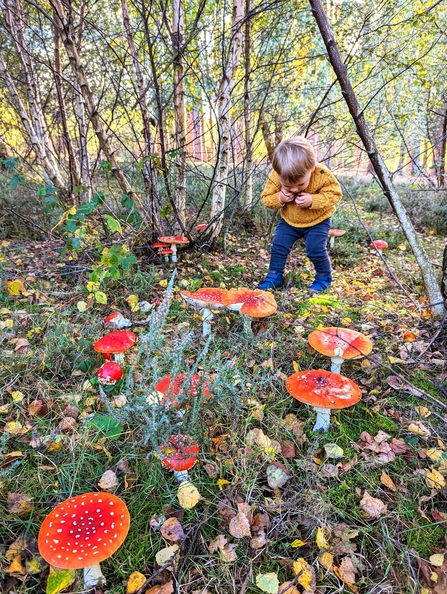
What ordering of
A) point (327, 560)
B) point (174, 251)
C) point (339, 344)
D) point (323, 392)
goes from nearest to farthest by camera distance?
point (327, 560), point (323, 392), point (339, 344), point (174, 251)

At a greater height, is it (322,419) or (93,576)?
(322,419)

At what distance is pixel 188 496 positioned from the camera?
162 cm

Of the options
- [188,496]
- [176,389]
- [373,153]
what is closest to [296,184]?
[373,153]

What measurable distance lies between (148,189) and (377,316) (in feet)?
8.24

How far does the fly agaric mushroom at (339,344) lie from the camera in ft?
6.98

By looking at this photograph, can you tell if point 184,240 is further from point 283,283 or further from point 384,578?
point 384,578

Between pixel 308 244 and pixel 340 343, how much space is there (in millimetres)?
1517

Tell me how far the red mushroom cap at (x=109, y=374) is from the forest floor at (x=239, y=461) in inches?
4.0

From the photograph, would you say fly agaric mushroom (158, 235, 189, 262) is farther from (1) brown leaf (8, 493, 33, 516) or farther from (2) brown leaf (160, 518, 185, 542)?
(2) brown leaf (160, 518, 185, 542)

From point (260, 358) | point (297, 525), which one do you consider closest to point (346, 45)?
point (260, 358)

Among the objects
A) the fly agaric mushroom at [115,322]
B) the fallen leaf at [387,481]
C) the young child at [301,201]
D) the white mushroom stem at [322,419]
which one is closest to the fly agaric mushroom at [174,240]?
the young child at [301,201]

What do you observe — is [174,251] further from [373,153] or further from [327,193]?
[373,153]

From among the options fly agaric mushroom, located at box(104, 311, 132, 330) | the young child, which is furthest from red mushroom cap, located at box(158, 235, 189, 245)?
fly agaric mushroom, located at box(104, 311, 132, 330)

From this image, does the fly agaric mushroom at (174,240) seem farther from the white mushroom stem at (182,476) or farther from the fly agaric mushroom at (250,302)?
the white mushroom stem at (182,476)
